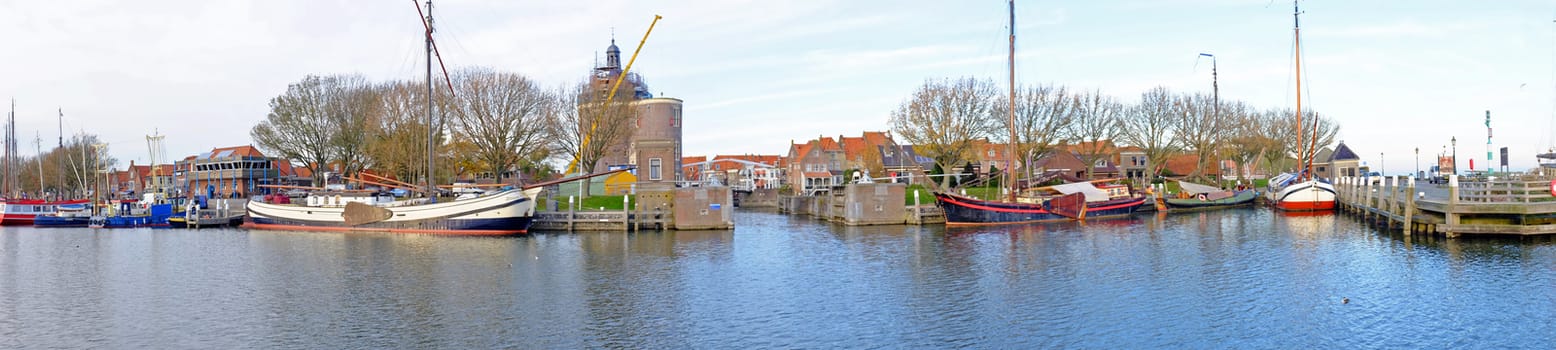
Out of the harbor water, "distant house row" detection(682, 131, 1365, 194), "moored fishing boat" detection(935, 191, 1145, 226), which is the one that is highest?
"distant house row" detection(682, 131, 1365, 194)

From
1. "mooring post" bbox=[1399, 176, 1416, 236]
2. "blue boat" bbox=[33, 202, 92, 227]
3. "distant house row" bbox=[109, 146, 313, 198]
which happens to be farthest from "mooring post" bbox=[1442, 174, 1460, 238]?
"distant house row" bbox=[109, 146, 313, 198]

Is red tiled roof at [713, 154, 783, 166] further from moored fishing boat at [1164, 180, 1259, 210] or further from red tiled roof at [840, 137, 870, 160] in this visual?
moored fishing boat at [1164, 180, 1259, 210]

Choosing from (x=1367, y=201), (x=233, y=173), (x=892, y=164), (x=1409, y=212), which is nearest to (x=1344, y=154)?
(x=892, y=164)

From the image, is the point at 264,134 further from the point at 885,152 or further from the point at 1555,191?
the point at 1555,191

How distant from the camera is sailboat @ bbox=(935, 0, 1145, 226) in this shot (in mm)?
50781

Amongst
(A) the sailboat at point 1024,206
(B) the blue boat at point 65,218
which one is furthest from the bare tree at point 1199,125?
(B) the blue boat at point 65,218

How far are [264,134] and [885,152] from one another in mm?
55725

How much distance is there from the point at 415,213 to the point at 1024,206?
29733 mm

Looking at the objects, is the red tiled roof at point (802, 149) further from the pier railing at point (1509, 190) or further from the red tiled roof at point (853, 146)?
the pier railing at point (1509, 190)

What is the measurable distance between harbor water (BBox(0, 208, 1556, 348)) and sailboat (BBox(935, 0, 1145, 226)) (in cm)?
826

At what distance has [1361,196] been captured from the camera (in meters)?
51.2

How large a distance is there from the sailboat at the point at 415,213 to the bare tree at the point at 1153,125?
163ft

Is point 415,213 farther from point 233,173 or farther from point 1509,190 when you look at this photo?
point 233,173

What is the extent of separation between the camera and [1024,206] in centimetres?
5172
